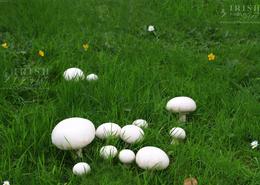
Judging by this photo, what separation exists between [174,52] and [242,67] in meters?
0.75

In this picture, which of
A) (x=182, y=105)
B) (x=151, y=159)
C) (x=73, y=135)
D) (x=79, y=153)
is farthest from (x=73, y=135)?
(x=182, y=105)

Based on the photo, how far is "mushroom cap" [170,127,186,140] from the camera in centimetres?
331

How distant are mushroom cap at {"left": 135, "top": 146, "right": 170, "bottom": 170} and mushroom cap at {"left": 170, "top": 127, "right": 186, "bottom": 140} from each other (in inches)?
16.1

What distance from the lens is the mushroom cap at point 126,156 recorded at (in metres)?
2.95

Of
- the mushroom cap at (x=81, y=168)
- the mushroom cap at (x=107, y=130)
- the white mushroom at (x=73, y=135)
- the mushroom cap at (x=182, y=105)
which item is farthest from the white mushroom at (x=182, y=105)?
the mushroom cap at (x=81, y=168)

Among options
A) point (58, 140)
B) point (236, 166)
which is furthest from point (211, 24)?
point (58, 140)

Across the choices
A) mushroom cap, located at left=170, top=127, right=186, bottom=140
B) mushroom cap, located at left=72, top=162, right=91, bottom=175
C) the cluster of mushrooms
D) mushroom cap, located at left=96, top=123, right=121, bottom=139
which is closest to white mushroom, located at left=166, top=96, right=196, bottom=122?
mushroom cap, located at left=170, top=127, right=186, bottom=140

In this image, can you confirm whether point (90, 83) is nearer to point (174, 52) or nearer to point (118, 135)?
point (118, 135)

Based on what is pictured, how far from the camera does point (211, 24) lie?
543 centimetres

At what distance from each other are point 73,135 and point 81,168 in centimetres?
23

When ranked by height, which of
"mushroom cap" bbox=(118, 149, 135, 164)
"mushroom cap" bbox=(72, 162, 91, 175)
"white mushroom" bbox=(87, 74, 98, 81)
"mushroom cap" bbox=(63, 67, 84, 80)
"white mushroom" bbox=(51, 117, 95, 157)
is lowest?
"mushroom cap" bbox=(72, 162, 91, 175)

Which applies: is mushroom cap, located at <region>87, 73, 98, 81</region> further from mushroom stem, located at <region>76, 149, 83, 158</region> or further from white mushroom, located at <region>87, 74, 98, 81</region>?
mushroom stem, located at <region>76, 149, 83, 158</region>

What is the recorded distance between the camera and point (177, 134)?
3311 millimetres

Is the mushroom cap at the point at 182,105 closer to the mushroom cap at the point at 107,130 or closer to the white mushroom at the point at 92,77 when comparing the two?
the mushroom cap at the point at 107,130
